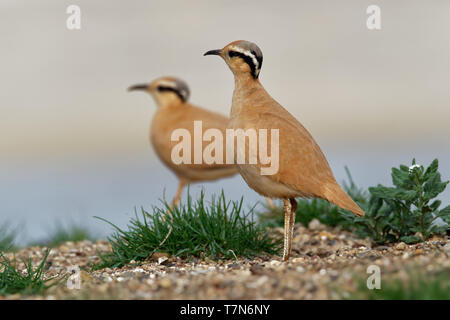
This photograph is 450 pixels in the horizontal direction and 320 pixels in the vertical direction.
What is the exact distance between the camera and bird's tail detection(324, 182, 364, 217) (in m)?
6.38

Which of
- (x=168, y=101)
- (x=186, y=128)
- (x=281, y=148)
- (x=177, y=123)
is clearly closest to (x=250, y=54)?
(x=281, y=148)

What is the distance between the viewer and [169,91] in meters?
13.3

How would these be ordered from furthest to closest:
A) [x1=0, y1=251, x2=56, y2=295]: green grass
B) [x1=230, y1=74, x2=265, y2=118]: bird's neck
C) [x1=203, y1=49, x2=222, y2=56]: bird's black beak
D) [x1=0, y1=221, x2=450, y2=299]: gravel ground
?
1. [x1=203, y1=49, x2=222, y2=56]: bird's black beak
2. [x1=230, y1=74, x2=265, y2=118]: bird's neck
3. [x1=0, y1=251, x2=56, y2=295]: green grass
4. [x1=0, y1=221, x2=450, y2=299]: gravel ground

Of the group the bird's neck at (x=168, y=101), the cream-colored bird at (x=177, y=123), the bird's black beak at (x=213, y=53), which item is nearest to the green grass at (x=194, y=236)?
the bird's black beak at (x=213, y=53)

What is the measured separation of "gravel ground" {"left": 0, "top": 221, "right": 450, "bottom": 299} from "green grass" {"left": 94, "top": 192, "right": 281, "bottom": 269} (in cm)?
17

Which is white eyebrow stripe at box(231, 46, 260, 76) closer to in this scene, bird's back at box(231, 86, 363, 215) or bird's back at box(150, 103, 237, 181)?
bird's back at box(231, 86, 363, 215)

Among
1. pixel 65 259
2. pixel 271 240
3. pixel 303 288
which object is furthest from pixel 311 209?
pixel 303 288

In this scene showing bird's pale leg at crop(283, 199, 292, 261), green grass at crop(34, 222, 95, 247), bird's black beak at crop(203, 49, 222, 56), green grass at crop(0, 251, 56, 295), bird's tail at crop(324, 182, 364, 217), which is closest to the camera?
green grass at crop(0, 251, 56, 295)

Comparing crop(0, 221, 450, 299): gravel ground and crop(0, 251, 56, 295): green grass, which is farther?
crop(0, 251, 56, 295): green grass

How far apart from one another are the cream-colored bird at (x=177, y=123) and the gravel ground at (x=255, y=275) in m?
4.44

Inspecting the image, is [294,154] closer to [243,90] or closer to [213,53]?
[243,90]

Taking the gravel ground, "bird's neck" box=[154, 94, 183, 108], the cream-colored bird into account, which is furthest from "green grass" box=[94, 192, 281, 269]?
"bird's neck" box=[154, 94, 183, 108]
